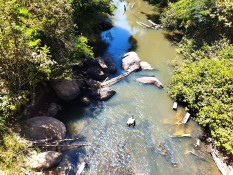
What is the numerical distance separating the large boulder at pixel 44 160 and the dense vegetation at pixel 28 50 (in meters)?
0.98

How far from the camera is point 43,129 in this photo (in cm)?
962

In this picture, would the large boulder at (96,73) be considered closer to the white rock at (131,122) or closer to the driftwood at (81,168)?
the white rock at (131,122)

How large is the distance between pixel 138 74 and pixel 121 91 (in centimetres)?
294

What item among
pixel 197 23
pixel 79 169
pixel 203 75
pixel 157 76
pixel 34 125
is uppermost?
pixel 197 23

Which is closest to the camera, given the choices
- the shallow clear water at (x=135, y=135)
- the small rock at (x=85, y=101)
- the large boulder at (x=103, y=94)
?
the shallow clear water at (x=135, y=135)

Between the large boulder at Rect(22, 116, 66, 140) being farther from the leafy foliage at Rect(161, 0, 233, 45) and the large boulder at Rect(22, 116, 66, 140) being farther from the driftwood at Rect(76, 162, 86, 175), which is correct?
the leafy foliage at Rect(161, 0, 233, 45)

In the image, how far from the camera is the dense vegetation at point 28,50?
27.7 ft

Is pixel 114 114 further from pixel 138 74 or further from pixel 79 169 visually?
pixel 138 74

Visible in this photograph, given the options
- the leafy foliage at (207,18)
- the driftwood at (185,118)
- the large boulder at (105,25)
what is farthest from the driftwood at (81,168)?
the large boulder at (105,25)

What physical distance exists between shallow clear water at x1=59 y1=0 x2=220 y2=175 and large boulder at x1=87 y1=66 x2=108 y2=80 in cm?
152

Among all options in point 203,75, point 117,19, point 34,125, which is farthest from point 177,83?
point 117,19

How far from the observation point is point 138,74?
16031mm

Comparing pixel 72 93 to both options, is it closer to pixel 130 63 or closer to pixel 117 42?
pixel 130 63

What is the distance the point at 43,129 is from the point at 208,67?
11.8 metres
